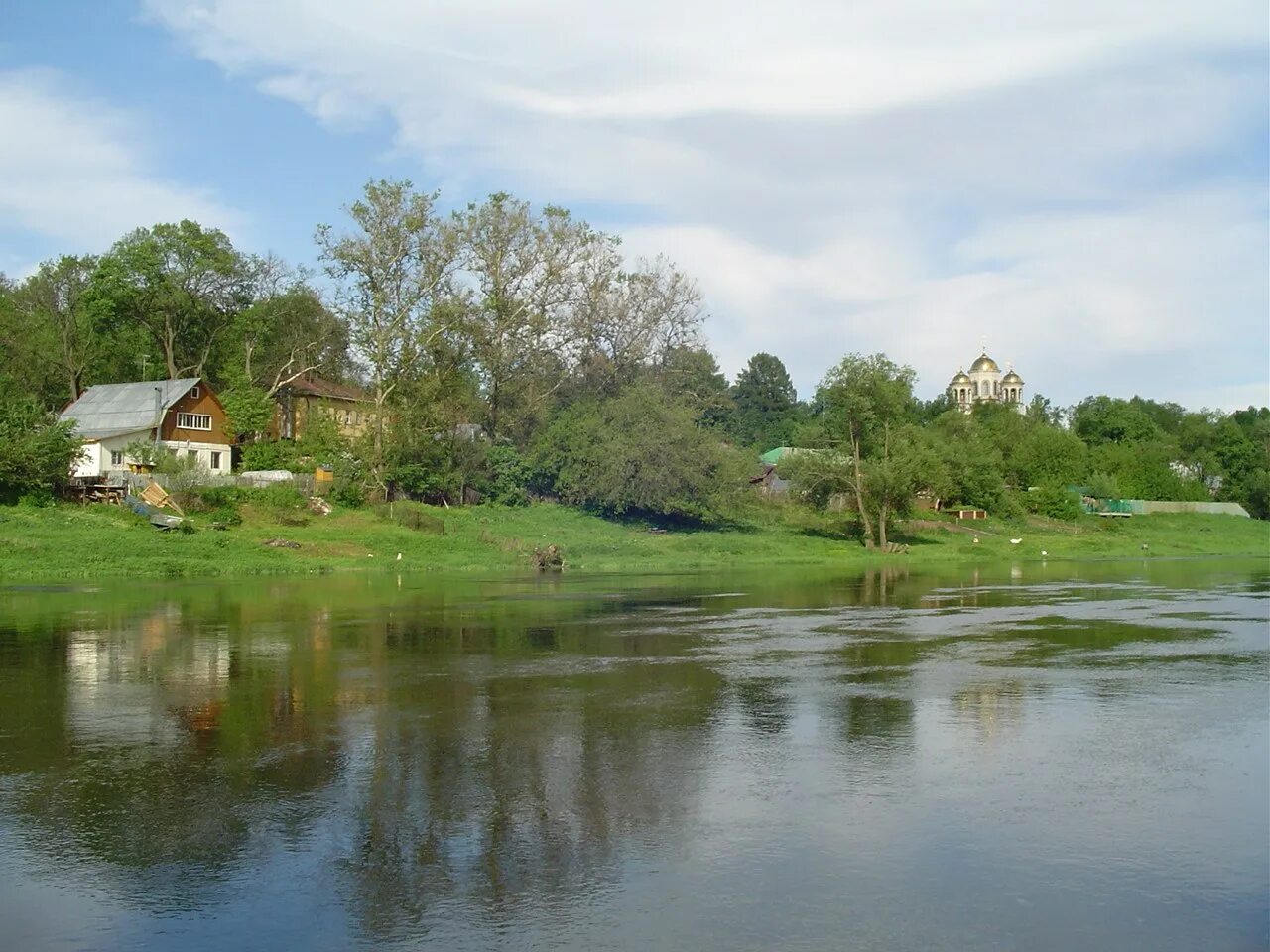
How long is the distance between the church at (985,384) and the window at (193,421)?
403ft

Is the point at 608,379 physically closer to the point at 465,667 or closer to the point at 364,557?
the point at 364,557

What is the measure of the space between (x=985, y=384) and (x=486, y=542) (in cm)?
13588

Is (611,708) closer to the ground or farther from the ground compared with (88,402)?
closer to the ground

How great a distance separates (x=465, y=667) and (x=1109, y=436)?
125 meters

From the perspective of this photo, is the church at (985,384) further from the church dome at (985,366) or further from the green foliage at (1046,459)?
the green foliage at (1046,459)

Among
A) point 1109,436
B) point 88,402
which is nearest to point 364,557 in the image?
point 88,402

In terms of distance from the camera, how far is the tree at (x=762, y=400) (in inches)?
6004

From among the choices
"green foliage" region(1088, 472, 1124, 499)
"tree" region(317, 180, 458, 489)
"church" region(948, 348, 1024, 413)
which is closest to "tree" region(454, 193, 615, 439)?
"tree" region(317, 180, 458, 489)

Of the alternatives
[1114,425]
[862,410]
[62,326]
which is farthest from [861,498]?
[1114,425]

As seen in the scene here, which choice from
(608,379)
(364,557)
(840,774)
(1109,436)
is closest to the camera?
(840,774)

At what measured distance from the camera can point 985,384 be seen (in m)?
180

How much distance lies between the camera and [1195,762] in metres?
13.6

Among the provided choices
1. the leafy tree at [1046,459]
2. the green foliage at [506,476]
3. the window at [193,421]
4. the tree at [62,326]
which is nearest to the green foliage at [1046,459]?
the leafy tree at [1046,459]

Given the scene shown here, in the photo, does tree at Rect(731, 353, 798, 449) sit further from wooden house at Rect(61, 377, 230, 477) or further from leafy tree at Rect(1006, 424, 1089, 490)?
wooden house at Rect(61, 377, 230, 477)
